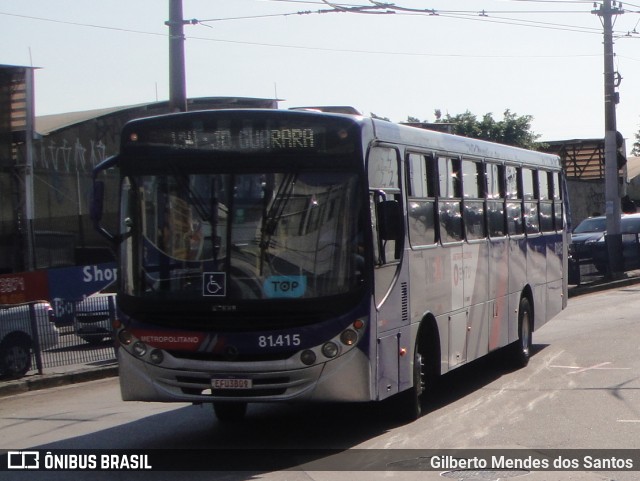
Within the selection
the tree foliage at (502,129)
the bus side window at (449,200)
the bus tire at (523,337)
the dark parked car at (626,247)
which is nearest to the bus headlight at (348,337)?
the bus side window at (449,200)

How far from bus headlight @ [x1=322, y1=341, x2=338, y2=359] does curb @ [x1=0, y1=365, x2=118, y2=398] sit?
6823 millimetres

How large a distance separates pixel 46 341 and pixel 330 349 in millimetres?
7894

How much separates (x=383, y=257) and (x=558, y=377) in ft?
16.6

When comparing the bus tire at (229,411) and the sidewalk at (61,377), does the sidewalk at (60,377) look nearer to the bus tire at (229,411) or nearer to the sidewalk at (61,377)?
the sidewalk at (61,377)

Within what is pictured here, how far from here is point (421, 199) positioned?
11.2 meters

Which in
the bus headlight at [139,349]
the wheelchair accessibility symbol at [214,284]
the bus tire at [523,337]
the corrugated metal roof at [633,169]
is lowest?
the bus tire at [523,337]

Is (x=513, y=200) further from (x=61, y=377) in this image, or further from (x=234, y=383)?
(x=61, y=377)

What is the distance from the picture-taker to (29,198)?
29094mm

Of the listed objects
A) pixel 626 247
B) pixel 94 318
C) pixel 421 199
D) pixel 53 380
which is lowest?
pixel 53 380

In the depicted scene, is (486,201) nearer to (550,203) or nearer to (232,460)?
(550,203)

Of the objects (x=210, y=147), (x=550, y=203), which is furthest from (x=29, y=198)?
(x=210, y=147)

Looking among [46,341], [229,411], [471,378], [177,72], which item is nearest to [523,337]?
[471,378]

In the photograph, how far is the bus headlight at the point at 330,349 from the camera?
30.3 feet

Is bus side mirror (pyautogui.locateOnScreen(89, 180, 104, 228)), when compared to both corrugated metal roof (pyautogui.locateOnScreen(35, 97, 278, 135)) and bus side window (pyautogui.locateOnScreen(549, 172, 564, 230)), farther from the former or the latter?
corrugated metal roof (pyautogui.locateOnScreen(35, 97, 278, 135))
